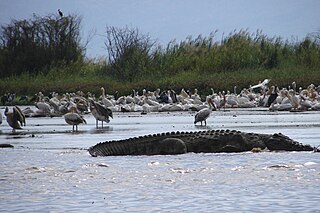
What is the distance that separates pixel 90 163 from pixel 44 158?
104cm

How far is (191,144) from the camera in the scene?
11.2m

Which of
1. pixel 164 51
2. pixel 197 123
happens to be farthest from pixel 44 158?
pixel 164 51

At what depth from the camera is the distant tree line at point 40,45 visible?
4822 centimetres

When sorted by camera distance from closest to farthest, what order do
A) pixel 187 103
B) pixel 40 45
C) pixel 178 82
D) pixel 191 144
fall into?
→ pixel 191 144, pixel 187 103, pixel 178 82, pixel 40 45

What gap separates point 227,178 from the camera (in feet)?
28.0

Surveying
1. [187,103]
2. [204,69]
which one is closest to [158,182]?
[187,103]

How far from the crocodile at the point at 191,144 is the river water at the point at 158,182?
0.71ft

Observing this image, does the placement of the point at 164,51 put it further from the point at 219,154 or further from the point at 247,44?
the point at 219,154

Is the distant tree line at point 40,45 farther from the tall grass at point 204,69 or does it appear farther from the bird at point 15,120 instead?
the bird at point 15,120

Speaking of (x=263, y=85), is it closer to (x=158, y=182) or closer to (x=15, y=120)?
(x=15, y=120)

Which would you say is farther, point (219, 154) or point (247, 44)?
point (247, 44)

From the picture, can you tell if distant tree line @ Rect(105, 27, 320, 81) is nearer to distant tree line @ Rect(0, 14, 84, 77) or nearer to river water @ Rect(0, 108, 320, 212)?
distant tree line @ Rect(0, 14, 84, 77)

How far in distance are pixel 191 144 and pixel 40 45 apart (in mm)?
39183

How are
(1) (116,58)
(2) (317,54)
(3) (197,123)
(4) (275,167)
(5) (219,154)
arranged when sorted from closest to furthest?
(4) (275,167) → (5) (219,154) → (3) (197,123) → (2) (317,54) → (1) (116,58)
